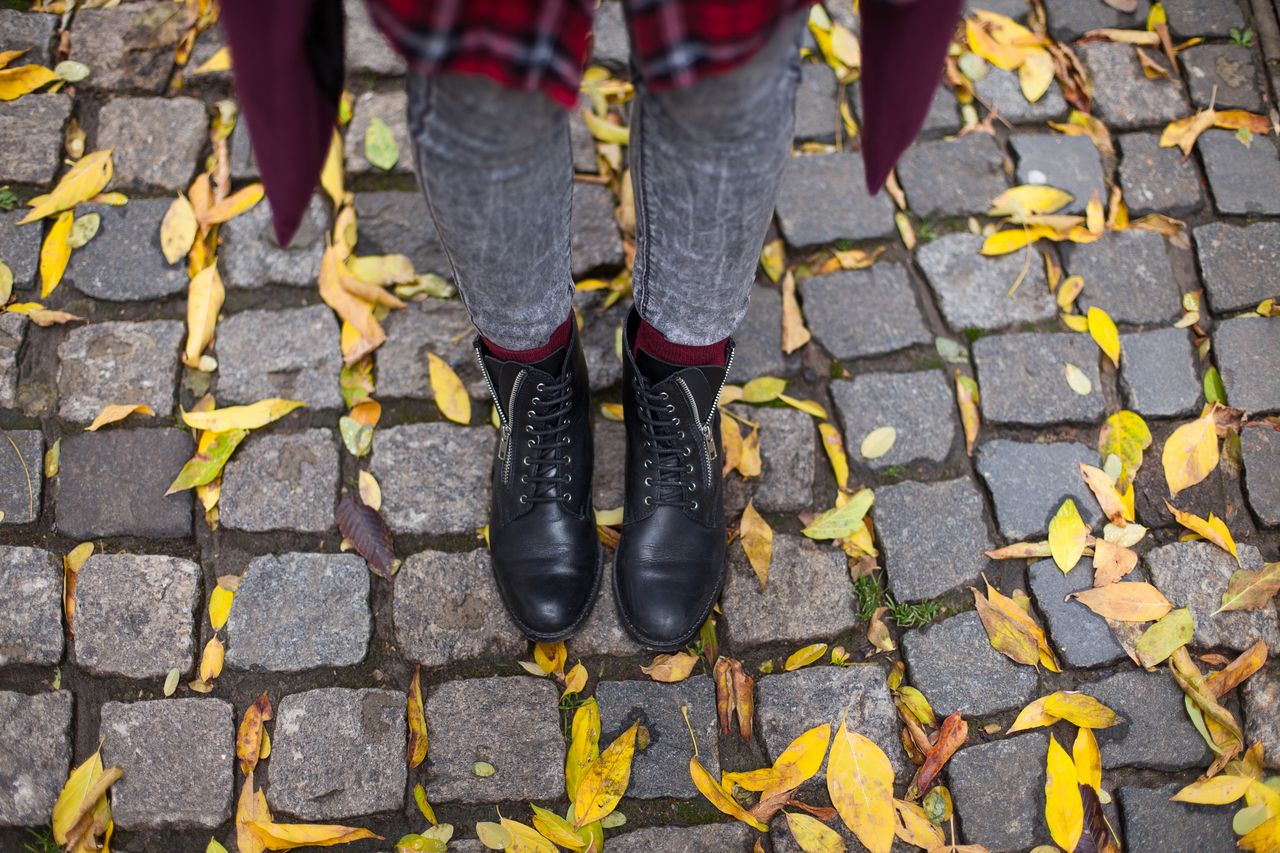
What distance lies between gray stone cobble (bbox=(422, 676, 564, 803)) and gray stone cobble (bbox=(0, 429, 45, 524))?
917mm

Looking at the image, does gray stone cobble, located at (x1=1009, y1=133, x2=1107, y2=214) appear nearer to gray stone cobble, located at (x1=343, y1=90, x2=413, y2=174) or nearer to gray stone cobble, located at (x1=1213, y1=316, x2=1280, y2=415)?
gray stone cobble, located at (x1=1213, y1=316, x2=1280, y2=415)

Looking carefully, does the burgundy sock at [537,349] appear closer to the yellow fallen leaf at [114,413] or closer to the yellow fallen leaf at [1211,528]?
the yellow fallen leaf at [114,413]

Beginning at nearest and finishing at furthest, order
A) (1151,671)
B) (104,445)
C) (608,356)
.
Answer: (1151,671) < (104,445) < (608,356)

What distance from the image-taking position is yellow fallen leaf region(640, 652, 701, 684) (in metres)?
1.70

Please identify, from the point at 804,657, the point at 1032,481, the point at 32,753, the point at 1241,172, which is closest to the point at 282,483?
the point at 32,753

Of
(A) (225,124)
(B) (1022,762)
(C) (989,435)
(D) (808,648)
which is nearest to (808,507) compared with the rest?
(D) (808,648)

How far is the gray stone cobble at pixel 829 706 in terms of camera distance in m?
1.66

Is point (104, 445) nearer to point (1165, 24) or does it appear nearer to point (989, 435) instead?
point (989, 435)

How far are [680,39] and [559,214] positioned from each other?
0.43 metres

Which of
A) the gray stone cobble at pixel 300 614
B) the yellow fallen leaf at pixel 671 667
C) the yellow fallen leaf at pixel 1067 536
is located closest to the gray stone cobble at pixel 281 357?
the gray stone cobble at pixel 300 614

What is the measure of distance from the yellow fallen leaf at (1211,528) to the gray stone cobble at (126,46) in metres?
2.61

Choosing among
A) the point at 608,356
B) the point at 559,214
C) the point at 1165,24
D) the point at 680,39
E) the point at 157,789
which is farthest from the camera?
the point at 1165,24

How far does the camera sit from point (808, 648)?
1738 mm

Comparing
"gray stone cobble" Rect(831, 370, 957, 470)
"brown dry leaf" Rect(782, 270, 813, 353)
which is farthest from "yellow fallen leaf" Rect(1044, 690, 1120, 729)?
"brown dry leaf" Rect(782, 270, 813, 353)
